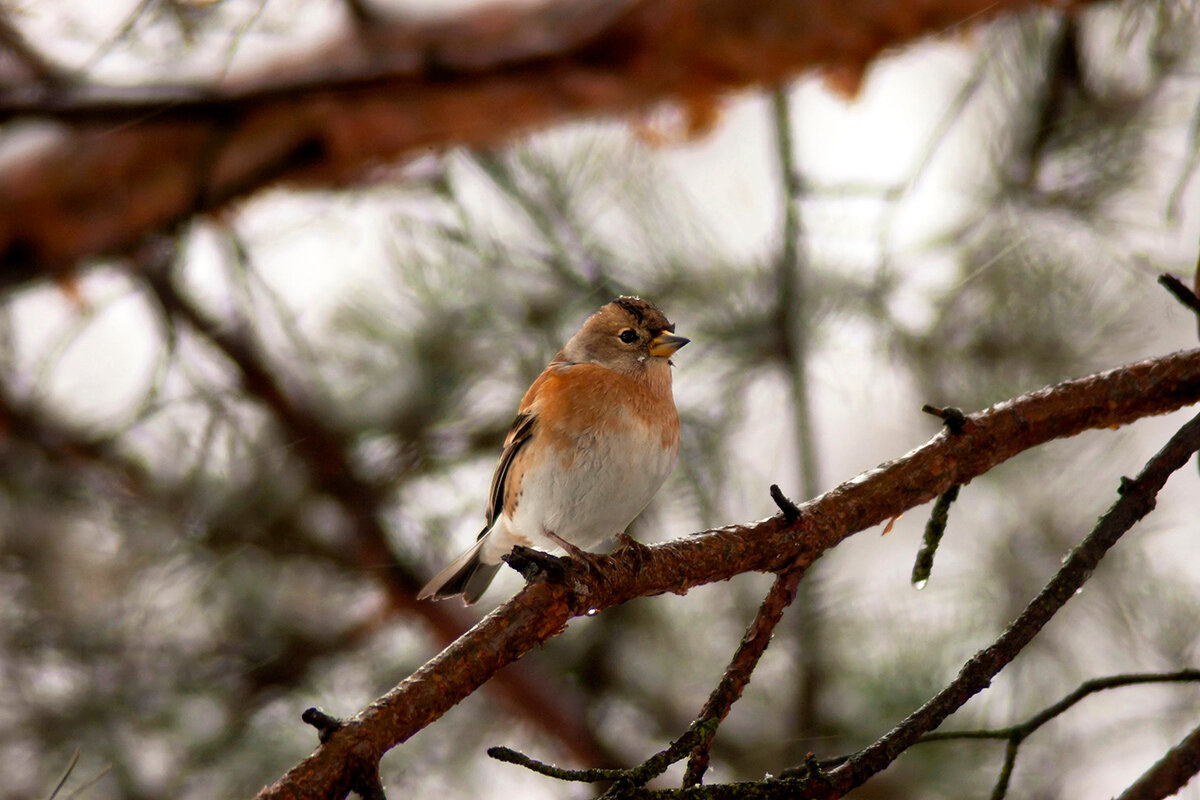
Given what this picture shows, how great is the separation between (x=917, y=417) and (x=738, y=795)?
1.52 m

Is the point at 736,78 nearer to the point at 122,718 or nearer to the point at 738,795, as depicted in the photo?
the point at 738,795

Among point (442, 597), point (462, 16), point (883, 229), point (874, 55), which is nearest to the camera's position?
point (883, 229)

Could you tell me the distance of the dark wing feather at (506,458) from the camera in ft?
4.82

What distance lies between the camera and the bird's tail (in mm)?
1562

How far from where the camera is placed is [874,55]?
5.93ft

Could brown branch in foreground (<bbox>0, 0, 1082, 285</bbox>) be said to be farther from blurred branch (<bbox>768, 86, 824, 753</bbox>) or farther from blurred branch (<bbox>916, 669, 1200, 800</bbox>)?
blurred branch (<bbox>916, 669, 1200, 800</bbox>)

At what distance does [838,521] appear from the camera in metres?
0.94

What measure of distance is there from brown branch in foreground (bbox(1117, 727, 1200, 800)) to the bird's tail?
1.01 metres

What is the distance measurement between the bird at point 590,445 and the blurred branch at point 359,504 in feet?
1.19

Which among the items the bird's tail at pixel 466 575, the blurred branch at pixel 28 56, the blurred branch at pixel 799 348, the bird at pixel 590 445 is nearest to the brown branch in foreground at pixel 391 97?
the blurred branch at pixel 28 56

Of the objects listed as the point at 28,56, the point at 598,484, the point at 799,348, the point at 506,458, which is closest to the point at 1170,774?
the point at 598,484

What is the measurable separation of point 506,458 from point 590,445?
205 mm

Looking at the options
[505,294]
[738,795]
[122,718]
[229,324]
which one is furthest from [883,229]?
[122,718]

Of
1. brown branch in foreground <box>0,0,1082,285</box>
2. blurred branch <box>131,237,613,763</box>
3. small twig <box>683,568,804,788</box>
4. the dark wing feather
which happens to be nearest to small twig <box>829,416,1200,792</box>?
small twig <box>683,568,804,788</box>
